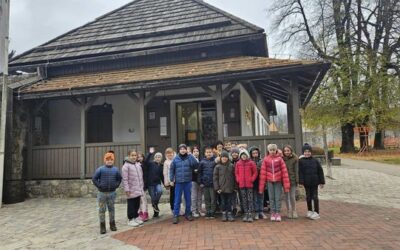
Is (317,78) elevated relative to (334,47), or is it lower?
lower

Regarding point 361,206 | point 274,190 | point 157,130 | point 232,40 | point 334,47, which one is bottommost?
point 361,206

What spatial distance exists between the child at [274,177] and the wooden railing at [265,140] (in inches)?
98.8

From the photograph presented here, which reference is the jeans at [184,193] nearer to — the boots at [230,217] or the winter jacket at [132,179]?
the winter jacket at [132,179]

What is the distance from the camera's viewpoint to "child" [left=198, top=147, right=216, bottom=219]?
726 cm

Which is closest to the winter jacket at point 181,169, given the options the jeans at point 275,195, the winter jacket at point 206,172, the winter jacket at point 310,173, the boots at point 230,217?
the winter jacket at point 206,172

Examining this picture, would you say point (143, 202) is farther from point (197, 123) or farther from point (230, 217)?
point (197, 123)

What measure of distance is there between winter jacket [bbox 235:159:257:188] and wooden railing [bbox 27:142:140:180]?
4.77 meters

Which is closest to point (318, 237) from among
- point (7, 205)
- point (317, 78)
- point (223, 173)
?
point (223, 173)

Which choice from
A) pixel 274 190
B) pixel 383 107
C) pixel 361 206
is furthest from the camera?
pixel 383 107

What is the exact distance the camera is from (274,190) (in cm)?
701

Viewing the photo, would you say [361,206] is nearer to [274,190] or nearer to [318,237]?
[274,190]

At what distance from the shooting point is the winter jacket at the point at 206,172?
285 inches

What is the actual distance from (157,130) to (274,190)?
622cm

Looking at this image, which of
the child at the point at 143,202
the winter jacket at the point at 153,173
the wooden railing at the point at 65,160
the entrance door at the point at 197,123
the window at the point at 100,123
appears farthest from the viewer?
the window at the point at 100,123
